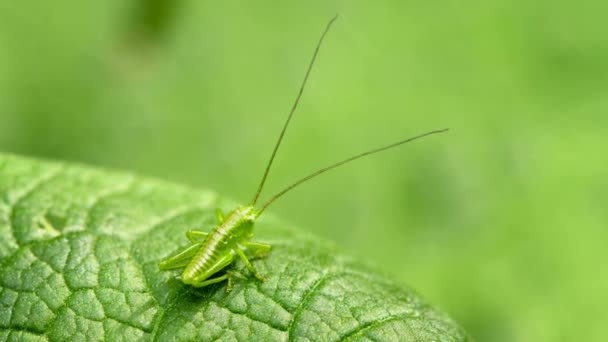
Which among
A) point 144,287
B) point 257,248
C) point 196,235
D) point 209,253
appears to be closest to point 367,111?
point 257,248

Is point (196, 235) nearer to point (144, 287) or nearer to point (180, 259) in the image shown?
point (180, 259)

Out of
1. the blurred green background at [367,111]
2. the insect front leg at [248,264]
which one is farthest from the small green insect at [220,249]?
the blurred green background at [367,111]

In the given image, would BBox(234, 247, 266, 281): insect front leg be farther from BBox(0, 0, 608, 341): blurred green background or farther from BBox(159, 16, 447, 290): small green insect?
BBox(0, 0, 608, 341): blurred green background

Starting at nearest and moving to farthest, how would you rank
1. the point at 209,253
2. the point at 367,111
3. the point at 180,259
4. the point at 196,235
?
the point at 180,259, the point at 209,253, the point at 196,235, the point at 367,111

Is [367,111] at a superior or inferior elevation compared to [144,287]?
inferior

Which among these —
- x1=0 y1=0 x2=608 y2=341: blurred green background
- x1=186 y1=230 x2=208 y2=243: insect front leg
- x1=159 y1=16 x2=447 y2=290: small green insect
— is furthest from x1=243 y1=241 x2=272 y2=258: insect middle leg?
x1=0 y1=0 x2=608 y2=341: blurred green background

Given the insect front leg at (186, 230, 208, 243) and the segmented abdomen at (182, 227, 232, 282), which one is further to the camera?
the insect front leg at (186, 230, 208, 243)
